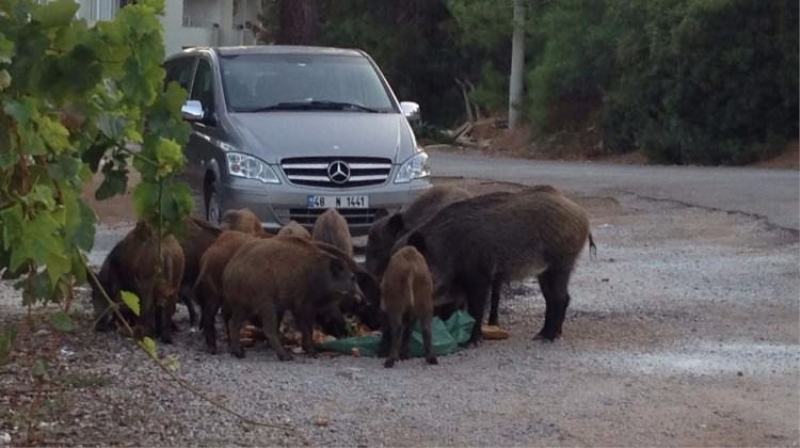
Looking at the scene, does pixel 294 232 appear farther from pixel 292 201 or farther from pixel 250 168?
pixel 250 168

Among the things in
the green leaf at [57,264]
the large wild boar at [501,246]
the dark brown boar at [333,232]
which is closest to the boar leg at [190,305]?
the dark brown boar at [333,232]

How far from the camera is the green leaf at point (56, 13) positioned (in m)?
5.04

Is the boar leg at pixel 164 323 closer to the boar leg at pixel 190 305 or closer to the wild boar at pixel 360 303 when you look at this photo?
the boar leg at pixel 190 305

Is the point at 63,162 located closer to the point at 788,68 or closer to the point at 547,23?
the point at 788,68

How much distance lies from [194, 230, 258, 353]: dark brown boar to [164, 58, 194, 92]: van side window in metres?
5.56

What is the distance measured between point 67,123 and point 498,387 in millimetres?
3643

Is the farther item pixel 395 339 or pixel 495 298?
pixel 495 298

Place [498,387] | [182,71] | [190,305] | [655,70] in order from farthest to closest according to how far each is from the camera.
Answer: [655,70] < [182,71] < [190,305] < [498,387]

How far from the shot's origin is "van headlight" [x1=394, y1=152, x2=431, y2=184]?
1362 centimetres

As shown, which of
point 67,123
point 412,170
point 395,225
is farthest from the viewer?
point 412,170

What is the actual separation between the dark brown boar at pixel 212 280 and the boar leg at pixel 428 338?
4.08 feet

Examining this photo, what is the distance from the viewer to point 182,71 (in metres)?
15.9

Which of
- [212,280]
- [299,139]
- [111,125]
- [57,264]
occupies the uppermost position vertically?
[111,125]

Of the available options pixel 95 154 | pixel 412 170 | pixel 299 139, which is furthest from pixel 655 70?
pixel 95 154
